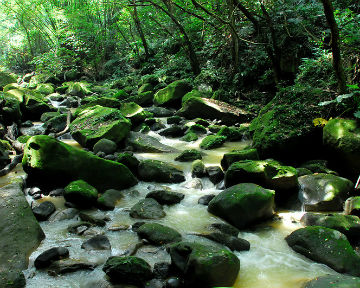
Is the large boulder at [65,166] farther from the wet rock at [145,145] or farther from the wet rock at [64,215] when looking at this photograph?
the wet rock at [145,145]

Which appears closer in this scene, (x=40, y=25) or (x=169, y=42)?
(x=169, y=42)

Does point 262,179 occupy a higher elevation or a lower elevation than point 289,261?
higher

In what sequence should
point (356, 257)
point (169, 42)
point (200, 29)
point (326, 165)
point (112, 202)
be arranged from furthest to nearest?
point (169, 42) → point (200, 29) → point (326, 165) → point (112, 202) → point (356, 257)

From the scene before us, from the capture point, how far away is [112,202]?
14.4 ft

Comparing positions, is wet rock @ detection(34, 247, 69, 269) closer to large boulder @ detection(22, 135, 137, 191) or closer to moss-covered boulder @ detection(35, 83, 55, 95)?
large boulder @ detection(22, 135, 137, 191)

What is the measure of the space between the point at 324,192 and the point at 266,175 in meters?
0.87

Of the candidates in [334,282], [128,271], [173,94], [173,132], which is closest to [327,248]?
[334,282]

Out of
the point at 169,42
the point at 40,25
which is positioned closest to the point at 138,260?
the point at 169,42

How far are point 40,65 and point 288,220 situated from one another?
20235 millimetres

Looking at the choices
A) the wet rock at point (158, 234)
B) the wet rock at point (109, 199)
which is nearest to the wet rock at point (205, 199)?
the wet rock at point (158, 234)

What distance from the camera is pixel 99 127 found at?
7.81m

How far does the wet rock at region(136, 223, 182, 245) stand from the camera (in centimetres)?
341

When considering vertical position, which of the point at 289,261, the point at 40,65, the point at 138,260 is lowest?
the point at 289,261

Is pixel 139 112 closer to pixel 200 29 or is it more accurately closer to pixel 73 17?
pixel 200 29
